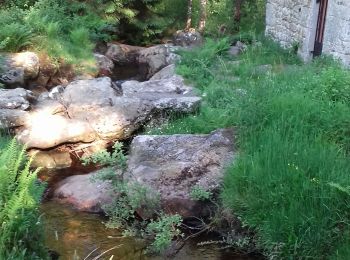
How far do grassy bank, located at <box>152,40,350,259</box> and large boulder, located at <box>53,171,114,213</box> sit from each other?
180 cm

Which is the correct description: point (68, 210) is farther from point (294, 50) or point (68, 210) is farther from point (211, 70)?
point (294, 50)

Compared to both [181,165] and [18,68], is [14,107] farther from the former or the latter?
[181,165]

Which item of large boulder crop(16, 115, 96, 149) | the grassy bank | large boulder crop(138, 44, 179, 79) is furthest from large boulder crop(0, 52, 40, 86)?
the grassy bank

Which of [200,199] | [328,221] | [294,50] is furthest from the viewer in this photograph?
[294,50]

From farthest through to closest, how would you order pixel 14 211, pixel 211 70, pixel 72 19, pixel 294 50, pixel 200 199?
pixel 72 19
pixel 294 50
pixel 211 70
pixel 200 199
pixel 14 211

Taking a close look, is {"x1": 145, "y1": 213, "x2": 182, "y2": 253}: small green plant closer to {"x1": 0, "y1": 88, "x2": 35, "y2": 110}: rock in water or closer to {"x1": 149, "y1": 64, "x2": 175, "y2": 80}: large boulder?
{"x1": 0, "y1": 88, "x2": 35, "y2": 110}: rock in water

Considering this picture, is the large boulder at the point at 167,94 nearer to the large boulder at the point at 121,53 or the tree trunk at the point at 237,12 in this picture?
the large boulder at the point at 121,53

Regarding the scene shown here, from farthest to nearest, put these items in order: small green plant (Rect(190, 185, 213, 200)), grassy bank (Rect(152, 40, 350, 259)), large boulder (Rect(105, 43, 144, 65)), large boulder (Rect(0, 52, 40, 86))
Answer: large boulder (Rect(105, 43, 144, 65)) → large boulder (Rect(0, 52, 40, 86)) → small green plant (Rect(190, 185, 213, 200)) → grassy bank (Rect(152, 40, 350, 259))

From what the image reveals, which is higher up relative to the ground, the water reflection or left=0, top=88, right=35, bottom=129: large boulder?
left=0, top=88, right=35, bottom=129: large boulder

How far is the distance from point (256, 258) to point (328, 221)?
949 millimetres

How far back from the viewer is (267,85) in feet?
26.3

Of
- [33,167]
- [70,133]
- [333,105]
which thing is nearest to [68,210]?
[33,167]

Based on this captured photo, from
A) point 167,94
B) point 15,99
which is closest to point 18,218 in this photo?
point 15,99

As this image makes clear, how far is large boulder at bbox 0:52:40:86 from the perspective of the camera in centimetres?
1082
